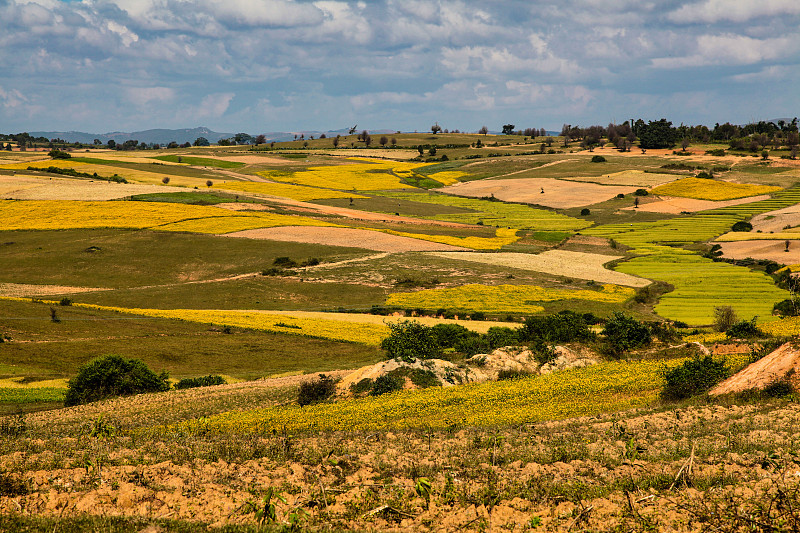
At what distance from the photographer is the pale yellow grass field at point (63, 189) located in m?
122

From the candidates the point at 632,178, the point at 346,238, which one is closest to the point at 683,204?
the point at 632,178

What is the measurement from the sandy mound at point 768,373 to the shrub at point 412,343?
1878cm

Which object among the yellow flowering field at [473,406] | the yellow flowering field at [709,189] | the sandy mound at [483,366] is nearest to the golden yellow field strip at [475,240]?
the yellow flowering field at [709,189]

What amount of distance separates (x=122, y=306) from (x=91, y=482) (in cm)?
5481

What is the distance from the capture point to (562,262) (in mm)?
90688

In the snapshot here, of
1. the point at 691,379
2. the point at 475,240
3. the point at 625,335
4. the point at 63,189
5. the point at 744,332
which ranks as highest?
the point at 63,189

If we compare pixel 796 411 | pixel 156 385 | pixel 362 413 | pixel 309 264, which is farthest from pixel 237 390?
pixel 309 264

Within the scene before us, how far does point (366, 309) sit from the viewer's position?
222 ft

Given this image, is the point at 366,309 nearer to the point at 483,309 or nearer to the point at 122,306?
the point at 483,309

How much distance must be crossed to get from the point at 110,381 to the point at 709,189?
146969mm

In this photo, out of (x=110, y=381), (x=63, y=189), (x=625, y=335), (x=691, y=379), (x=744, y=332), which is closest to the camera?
(x=691, y=379)

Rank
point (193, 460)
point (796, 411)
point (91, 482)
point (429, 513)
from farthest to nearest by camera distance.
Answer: point (796, 411), point (193, 460), point (91, 482), point (429, 513)

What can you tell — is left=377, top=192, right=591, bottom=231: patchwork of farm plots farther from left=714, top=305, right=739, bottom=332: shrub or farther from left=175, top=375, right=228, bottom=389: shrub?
left=175, top=375, right=228, bottom=389: shrub

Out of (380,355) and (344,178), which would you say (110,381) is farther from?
(344,178)
